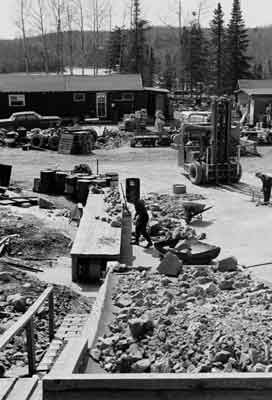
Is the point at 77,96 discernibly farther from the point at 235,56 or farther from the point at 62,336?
the point at 62,336

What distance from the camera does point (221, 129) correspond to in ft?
76.5

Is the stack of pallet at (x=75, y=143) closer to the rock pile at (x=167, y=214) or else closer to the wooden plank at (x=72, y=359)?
the rock pile at (x=167, y=214)

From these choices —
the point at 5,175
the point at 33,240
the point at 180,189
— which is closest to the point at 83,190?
the point at 180,189

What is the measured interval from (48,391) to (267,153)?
2811 centimetres

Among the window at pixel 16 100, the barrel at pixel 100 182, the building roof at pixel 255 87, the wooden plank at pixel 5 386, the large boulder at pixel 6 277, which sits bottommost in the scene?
the barrel at pixel 100 182

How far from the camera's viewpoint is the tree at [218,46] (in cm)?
6291

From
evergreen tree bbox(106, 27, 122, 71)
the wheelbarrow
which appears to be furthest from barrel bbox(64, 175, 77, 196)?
evergreen tree bbox(106, 27, 122, 71)

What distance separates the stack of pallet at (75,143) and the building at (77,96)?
13393 mm

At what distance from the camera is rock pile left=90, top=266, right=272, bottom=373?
→ 6.69m

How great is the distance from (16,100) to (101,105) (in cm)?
616

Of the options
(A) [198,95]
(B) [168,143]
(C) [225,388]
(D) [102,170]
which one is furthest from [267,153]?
(A) [198,95]

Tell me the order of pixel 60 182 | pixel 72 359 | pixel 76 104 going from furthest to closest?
pixel 76 104, pixel 60 182, pixel 72 359

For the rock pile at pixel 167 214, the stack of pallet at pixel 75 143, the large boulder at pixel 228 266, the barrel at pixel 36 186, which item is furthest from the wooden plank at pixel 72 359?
the stack of pallet at pixel 75 143

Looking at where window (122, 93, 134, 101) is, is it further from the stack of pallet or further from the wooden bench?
the wooden bench
